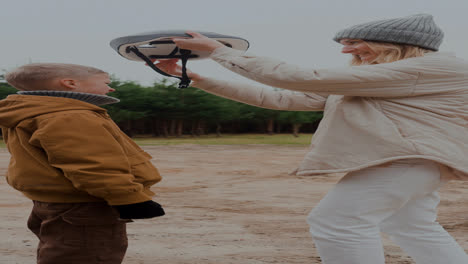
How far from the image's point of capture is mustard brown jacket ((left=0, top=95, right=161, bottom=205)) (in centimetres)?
165

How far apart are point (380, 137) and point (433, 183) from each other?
0.99 ft

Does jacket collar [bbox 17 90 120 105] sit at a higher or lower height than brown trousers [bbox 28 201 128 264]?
higher

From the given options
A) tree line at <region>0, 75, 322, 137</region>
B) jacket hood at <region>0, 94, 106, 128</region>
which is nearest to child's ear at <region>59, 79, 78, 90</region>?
jacket hood at <region>0, 94, 106, 128</region>

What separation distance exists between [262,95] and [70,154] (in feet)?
3.47

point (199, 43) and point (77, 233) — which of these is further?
point (199, 43)

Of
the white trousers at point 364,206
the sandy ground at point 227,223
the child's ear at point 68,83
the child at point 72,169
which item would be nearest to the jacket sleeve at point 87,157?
the child at point 72,169

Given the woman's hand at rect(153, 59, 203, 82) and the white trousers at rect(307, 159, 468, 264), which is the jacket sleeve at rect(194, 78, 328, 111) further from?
the white trousers at rect(307, 159, 468, 264)

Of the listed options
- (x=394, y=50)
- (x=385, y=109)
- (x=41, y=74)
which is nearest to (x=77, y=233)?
(x=41, y=74)

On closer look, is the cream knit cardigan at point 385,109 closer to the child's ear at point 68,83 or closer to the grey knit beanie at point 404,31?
the grey knit beanie at point 404,31

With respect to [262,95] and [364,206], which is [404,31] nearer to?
[364,206]

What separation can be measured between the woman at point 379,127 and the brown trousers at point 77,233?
70 cm

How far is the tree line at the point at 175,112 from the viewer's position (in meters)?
23.2

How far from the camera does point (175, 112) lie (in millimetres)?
23484

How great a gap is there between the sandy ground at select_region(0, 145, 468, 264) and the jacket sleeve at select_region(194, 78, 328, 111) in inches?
47.2
